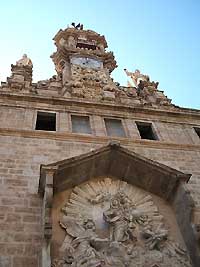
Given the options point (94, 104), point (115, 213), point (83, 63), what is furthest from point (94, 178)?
point (83, 63)

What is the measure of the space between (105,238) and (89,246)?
60cm

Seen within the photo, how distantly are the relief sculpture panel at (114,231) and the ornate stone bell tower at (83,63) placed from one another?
18.7ft

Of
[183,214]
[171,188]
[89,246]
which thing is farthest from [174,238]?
[89,246]

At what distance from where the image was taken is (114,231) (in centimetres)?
895

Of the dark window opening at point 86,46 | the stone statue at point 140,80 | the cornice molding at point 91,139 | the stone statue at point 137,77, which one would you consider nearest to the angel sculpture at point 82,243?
the cornice molding at point 91,139

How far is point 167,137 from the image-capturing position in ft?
→ 42.9

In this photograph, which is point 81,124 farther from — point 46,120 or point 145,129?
point 145,129

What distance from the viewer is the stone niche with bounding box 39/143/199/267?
27.2 ft

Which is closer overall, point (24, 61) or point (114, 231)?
point (114, 231)

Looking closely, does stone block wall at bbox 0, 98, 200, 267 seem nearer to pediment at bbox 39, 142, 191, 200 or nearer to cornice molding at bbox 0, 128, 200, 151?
cornice molding at bbox 0, 128, 200, 151

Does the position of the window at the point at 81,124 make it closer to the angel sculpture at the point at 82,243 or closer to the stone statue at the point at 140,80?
the angel sculpture at the point at 82,243

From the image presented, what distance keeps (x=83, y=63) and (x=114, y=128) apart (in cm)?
639

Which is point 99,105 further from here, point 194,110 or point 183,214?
point 183,214

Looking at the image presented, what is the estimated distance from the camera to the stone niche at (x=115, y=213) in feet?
27.2
